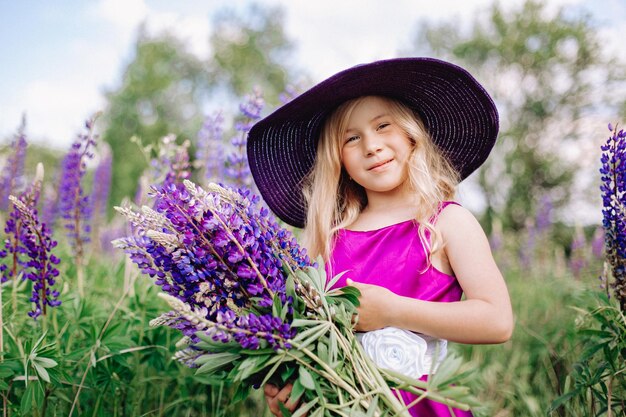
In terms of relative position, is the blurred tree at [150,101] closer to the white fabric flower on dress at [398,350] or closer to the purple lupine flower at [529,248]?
the purple lupine flower at [529,248]

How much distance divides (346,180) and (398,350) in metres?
0.90

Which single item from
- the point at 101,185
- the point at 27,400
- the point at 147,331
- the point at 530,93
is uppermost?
the point at 530,93

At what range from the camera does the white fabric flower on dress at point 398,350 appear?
1.66 m

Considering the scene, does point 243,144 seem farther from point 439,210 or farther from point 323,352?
point 323,352

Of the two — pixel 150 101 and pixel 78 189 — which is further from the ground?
pixel 150 101

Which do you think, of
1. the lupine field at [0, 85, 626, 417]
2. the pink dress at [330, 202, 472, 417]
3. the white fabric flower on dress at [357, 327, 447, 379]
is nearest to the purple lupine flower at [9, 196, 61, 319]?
the lupine field at [0, 85, 626, 417]

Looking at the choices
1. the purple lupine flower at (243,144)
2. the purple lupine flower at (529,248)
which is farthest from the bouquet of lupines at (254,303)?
the purple lupine flower at (529,248)

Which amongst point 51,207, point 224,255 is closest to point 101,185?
point 51,207

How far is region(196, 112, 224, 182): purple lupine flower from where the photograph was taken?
11.5 feet

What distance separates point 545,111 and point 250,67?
15.4 m

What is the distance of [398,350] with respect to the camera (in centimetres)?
167

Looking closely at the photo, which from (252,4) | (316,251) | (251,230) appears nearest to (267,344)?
(251,230)

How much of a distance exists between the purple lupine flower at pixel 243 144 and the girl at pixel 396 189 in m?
0.51

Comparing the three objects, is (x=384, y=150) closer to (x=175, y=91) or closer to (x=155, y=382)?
(x=155, y=382)
